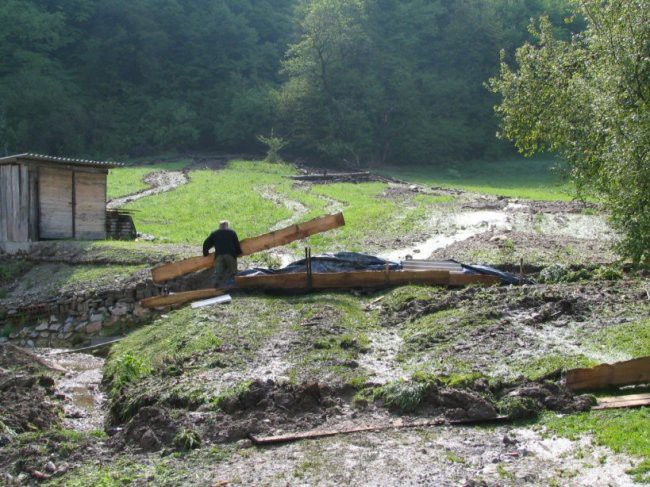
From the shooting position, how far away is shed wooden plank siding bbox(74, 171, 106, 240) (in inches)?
1003

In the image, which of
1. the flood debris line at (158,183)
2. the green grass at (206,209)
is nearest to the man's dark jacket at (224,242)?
the green grass at (206,209)

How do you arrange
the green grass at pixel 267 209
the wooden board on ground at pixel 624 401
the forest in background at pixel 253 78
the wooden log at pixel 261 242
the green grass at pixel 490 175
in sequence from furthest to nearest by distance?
the forest in background at pixel 253 78 → the green grass at pixel 490 175 → the green grass at pixel 267 209 → the wooden log at pixel 261 242 → the wooden board on ground at pixel 624 401

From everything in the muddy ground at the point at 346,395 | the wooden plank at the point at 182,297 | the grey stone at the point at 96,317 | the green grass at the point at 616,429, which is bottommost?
the grey stone at the point at 96,317

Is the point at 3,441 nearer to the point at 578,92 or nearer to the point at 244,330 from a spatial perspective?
the point at 244,330

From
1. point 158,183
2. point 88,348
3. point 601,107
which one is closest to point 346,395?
point 601,107

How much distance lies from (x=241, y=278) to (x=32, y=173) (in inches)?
411

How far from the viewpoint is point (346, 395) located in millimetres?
10570

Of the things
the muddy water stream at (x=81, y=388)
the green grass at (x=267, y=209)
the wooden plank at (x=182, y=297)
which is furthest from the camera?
the green grass at (x=267, y=209)

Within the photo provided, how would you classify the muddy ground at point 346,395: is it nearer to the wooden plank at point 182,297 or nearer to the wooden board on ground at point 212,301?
the wooden board on ground at point 212,301

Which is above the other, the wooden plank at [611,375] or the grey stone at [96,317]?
the wooden plank at [611,375]

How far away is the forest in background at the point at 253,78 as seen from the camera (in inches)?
2805

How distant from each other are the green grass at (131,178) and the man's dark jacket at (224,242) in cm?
2259

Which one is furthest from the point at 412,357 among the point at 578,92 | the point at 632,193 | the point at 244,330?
the point at 578,92

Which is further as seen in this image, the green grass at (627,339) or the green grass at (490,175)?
the green grass at (490,175)
